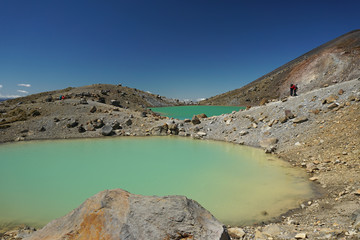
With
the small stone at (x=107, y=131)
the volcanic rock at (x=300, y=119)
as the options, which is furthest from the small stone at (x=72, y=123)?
the volcanic rock at (x=300, y=119)

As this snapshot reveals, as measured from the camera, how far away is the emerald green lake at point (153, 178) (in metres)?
7.01

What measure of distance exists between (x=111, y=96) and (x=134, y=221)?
49586 mm

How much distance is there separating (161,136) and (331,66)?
31.9 meters

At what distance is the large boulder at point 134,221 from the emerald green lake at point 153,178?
3.48 meters

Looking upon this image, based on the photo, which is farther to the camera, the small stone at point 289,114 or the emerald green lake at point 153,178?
the small stone at point 289,114

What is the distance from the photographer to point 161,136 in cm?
1977

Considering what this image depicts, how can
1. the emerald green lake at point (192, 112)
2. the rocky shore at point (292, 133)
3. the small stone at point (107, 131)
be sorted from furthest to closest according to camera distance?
the emerald green lake at point (192, 112) < the small stone at point (107, 131) < the rocky shore at point (292, 133)

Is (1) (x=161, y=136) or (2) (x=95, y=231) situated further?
(1) (x=161, y=136)

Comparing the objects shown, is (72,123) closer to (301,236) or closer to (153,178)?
(153,178)

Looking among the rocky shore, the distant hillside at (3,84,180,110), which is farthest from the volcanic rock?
the distant hillside at (3,84,180,110)

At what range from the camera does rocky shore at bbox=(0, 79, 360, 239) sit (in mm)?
5238

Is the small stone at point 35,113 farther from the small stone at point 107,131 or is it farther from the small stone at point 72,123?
the small stone at point 107,131

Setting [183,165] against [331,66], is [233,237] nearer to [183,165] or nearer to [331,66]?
[183,165]

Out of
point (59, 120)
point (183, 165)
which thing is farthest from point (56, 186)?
point (59, 120)
